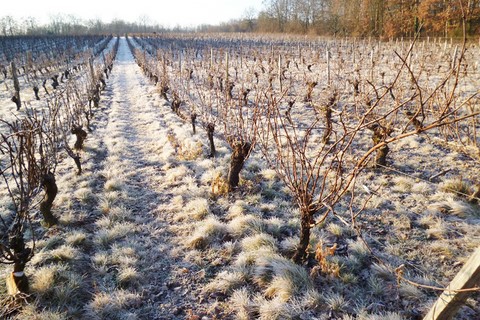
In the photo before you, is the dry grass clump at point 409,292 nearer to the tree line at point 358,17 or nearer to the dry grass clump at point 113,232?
the dry grass clump at point 113,232

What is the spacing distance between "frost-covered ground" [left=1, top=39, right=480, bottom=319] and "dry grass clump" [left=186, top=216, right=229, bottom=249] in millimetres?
14

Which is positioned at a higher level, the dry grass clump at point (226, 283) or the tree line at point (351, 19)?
the tree line at point (351, 19)

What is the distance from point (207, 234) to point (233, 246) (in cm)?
45

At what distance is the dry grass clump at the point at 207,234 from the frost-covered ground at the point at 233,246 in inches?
0.6

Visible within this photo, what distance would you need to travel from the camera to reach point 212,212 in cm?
468

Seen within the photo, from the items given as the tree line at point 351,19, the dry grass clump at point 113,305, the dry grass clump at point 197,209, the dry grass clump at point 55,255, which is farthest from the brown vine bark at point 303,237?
the tree line at point 351,19

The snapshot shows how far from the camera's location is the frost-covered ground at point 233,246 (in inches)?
115

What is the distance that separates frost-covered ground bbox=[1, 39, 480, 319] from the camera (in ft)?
9.59

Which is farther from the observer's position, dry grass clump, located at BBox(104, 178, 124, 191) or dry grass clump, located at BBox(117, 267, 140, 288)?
dry grass clump, located at BBox(104, 178, 124, 191)

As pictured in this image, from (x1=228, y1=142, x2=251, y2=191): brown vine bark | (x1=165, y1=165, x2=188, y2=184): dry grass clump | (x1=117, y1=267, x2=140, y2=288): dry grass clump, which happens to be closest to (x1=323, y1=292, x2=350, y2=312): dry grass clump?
(x1=117, y1=267, x2=140, y2=288): dry grass clump

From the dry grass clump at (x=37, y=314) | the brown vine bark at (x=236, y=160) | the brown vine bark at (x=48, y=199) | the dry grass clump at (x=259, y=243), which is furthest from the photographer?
the brown vine bark at (x=236, y=160)

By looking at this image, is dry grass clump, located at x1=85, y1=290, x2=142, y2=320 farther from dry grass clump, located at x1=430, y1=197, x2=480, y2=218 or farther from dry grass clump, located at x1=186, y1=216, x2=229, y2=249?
dry grass clump, located at x1=430, y1=197, x2=480, y2=218

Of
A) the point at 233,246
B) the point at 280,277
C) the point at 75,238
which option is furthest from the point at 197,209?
the point at 280,277

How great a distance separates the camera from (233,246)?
12.5 ft
